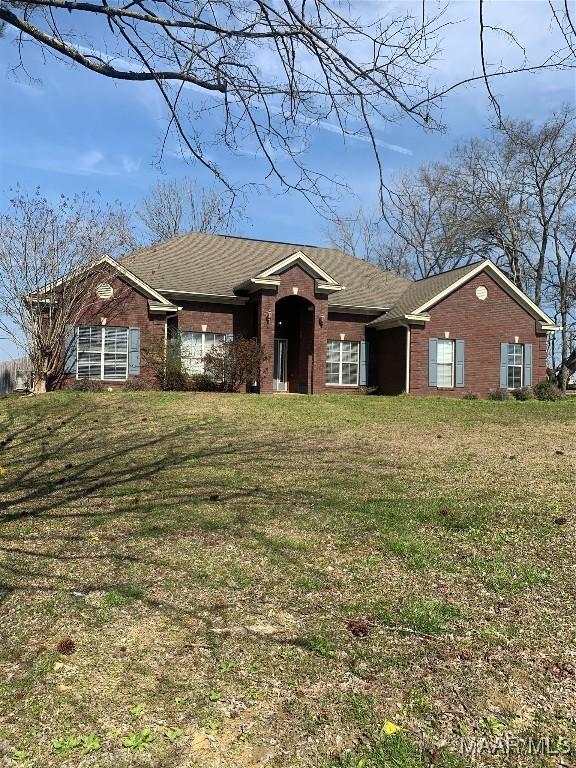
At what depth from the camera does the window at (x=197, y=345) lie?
2095 cm

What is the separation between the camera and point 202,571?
4.58 m

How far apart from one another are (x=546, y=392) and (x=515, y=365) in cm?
199

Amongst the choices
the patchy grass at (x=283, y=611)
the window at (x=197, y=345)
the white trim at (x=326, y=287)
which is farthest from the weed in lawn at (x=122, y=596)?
the white trim at (x=326, y=287)

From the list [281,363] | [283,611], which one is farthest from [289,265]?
[283,611]

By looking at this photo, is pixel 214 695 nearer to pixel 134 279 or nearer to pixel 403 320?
pixel 134 279

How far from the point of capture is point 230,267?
24.2 meters

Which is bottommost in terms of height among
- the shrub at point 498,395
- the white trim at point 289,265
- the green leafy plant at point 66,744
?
the green leafy plant at point 66,744

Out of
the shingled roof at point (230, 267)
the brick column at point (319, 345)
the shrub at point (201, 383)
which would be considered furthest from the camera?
the shingled roof at point (230, 267)

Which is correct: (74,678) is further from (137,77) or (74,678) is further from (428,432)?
(428,432)

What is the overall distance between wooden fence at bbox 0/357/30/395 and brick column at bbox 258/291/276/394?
10679 millimetres

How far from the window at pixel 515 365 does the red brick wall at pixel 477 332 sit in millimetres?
339

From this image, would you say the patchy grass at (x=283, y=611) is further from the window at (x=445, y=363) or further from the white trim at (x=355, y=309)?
the white trim at (x=355, y=309)

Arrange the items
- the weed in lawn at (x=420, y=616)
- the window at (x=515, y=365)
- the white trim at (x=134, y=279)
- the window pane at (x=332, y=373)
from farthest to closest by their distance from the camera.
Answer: the window at (x=515, y=365) < the window pane at (x=332, y=373) < the white trim at (x=134, y=279) < the weed in lawn at (x=420, y=616)

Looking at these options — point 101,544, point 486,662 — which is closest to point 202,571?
point 101,544
